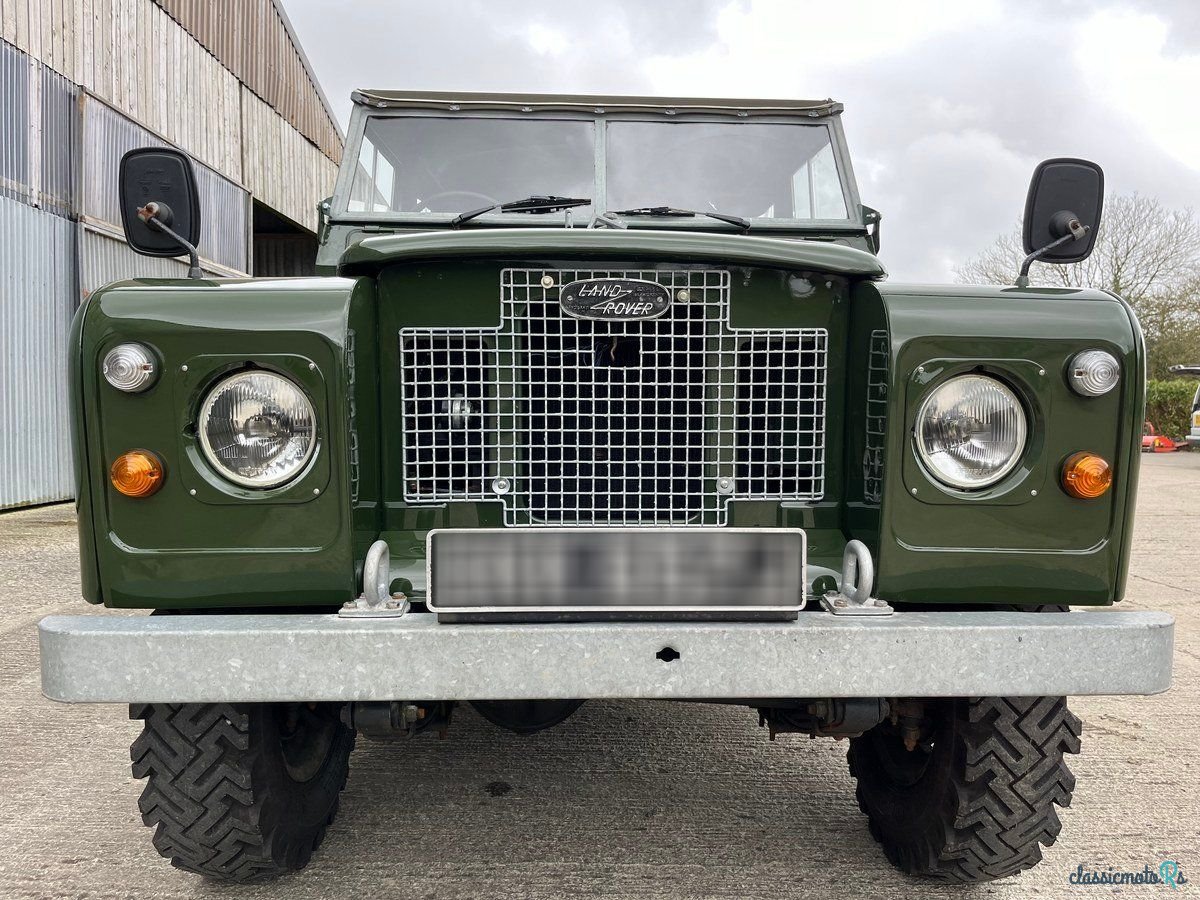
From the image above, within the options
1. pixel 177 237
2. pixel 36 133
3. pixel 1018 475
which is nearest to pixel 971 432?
pixel 1018 475

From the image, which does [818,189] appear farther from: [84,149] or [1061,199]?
[84,149]

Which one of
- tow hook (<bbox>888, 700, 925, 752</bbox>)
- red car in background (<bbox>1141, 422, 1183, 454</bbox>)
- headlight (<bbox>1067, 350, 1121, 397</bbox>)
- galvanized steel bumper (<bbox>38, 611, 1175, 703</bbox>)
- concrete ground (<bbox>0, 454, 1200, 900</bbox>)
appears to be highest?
headlight (<bbox>1067, 350, 1121, 397</bbox>)

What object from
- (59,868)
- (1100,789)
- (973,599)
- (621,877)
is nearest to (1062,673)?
(973,599)

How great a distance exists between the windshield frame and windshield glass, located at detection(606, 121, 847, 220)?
26mm

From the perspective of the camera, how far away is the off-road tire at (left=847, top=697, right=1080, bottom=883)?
206 cm

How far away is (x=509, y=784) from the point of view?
2.86m

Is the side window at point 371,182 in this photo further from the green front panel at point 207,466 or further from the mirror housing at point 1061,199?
the mirror housing at point 1061,199

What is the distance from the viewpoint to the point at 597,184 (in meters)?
3.15

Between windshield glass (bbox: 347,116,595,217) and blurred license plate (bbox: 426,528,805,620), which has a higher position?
windshield glass (bbox: 347,116,595,217)

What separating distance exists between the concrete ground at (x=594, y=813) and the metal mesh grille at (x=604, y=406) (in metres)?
1.00

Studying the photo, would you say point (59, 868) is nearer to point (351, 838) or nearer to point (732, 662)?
point (351, 838)

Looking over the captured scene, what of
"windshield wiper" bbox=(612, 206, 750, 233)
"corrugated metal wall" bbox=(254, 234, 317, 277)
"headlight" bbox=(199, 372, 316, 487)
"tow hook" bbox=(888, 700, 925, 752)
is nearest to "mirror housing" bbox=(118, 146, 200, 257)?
"headlight" bbox=(199, 372, 316, 487)

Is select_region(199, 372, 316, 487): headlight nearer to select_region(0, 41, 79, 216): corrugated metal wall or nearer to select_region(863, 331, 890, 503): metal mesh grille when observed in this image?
select_region(863, 331, 890, 503): metal mesh grille

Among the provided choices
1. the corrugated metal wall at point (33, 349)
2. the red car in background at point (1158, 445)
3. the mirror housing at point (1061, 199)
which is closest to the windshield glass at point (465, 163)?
the mirror housing at point (1061, 199)
